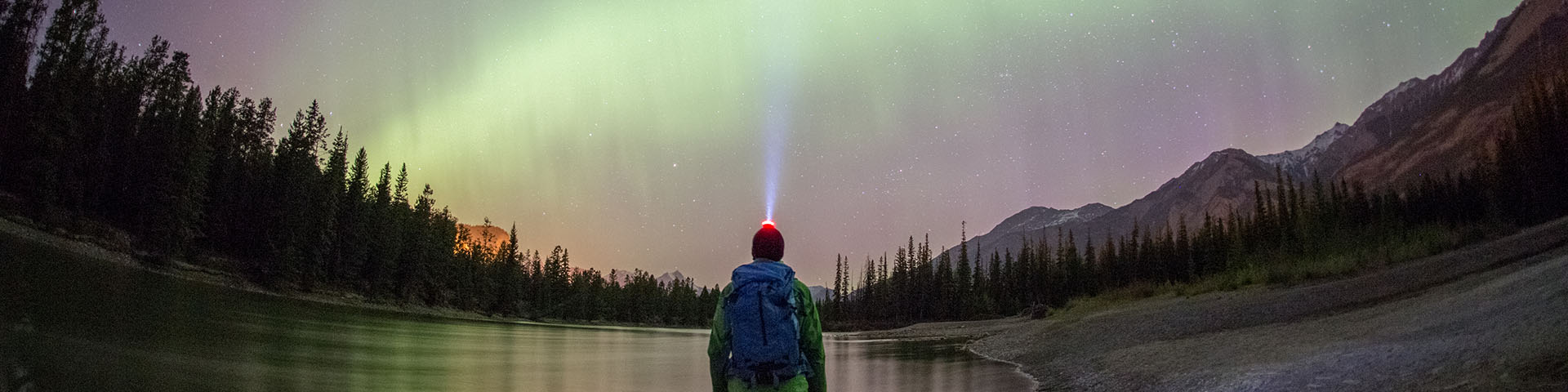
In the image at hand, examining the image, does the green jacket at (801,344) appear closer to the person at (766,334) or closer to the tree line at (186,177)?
A: the person at (766,334)

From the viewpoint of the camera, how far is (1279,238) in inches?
2763

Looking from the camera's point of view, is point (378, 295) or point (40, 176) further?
point (378, 295)

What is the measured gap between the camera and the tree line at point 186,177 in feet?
214

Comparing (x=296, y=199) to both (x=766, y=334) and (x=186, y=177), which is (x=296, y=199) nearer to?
(x=186, y=177)

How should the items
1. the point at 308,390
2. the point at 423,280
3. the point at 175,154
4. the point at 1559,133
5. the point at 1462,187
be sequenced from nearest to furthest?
the point at 308,390 → the point at 1559,133 → the point at 1462,187 → the point at 175,154 → the point at 423,280

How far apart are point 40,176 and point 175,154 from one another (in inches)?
403

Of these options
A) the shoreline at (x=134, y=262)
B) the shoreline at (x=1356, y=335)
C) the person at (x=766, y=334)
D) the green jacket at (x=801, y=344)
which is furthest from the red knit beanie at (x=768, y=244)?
the shoreline at (x=134, y=262)

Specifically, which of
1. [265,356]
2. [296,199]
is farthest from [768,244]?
[296,199]

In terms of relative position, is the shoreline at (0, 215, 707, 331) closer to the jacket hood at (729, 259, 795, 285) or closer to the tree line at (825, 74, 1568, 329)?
the jacket hood at (729, 259, 795, 285)

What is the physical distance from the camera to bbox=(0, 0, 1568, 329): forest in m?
44.4

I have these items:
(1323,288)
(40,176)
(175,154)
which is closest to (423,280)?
(175,154)

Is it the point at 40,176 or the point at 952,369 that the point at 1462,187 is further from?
the point at 40,176

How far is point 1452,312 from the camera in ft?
40.0

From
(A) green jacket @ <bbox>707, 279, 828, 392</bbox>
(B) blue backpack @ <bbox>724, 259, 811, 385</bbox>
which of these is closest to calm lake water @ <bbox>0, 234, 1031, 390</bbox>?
(A) green jacket @ <bbox>707, 279, 828, 392</bbox>
